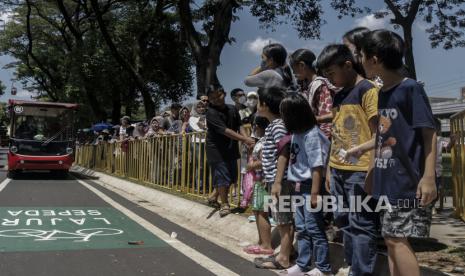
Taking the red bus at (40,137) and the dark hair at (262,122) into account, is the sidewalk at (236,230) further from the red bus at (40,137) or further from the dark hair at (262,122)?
the red bus at (40,137)

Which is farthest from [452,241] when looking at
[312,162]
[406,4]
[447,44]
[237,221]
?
[447,44]

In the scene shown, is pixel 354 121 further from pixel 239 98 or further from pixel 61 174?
pixel 61 174

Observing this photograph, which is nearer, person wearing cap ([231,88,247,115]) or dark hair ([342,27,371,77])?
dark hair ([342,27,371,77])

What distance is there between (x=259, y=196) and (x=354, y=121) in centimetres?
178

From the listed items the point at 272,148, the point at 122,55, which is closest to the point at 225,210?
the point at 272,148

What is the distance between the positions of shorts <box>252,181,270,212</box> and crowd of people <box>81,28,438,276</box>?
0.01 m

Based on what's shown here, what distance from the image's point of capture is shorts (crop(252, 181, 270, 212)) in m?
5.28

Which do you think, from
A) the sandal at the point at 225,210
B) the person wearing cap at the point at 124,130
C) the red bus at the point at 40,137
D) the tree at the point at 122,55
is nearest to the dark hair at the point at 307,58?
the sandal at the point at 225,210

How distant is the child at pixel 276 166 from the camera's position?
4.72 m

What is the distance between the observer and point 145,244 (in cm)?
592

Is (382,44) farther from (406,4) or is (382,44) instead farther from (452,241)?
(406,4)

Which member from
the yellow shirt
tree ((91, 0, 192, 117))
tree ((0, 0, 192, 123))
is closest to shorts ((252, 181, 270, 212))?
the yellow shirt

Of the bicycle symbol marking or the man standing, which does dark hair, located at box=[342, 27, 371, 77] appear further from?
the bicycle symbol marking

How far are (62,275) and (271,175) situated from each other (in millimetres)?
2094
